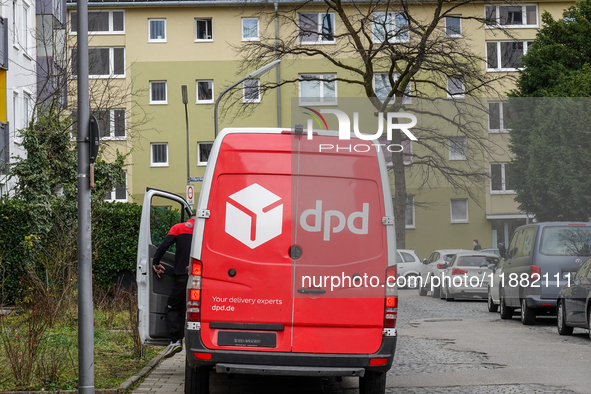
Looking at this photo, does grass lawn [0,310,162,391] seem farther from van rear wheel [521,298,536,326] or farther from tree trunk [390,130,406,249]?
tree trunk [390,130,406,249]

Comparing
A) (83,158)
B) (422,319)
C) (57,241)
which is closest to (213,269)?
(83,158)

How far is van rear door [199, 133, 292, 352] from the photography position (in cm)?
712

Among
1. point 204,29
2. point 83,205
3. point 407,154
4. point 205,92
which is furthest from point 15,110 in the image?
point 83,205

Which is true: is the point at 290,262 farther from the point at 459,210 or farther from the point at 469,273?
the point at 459,210

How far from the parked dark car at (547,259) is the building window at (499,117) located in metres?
13.6

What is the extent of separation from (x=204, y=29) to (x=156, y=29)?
2.81 metres

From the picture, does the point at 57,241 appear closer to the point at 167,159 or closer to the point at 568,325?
the point at 568,325

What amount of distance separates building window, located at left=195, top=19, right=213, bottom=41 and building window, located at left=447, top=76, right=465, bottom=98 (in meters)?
23.8

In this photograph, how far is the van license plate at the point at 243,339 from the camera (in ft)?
23.4

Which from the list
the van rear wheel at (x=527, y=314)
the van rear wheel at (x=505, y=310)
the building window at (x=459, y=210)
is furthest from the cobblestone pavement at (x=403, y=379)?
the building window at (x=459, y=210)

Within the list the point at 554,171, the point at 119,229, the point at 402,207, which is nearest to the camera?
the point at 119,229

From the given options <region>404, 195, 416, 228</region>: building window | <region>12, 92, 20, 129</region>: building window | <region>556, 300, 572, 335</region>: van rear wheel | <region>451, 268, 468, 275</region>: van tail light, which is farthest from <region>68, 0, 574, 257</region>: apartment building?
<region>556, 300, 572, 335</region>: van rear wheel

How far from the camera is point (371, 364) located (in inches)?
282

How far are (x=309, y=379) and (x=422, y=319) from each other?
9.08 metres
